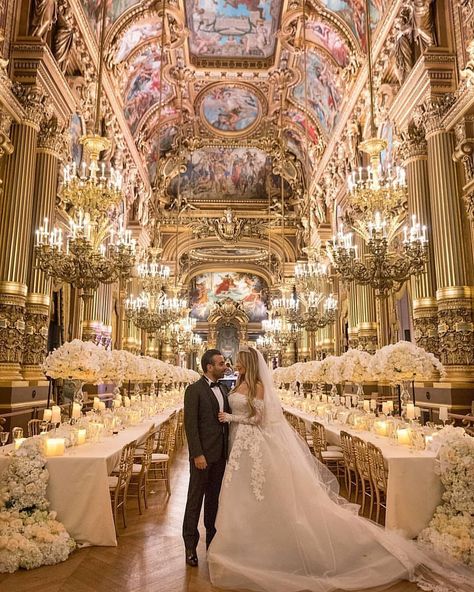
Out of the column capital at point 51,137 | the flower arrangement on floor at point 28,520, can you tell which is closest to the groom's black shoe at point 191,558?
the flower arrangement on floor at point 28,520

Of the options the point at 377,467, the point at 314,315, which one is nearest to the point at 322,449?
the point at 377,467

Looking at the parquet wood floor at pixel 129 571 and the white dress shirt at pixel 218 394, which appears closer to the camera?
the parquet wood floor at pixel 129 571

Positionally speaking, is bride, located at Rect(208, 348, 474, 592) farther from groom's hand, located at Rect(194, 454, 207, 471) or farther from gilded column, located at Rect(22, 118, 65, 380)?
gilded column, located at Rect(22, 118, 65, 380)

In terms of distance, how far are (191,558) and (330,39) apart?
1577cm

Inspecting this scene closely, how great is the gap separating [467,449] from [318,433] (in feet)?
11.2

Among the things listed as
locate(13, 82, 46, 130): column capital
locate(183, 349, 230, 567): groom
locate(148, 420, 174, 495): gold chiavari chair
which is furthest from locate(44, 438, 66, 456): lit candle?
locate(13, 82, 46, 130): column capital

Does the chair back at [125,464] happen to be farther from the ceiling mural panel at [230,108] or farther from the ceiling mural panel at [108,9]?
the ceiling mural panel at [230,108]

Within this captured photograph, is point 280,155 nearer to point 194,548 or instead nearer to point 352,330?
point 352,330

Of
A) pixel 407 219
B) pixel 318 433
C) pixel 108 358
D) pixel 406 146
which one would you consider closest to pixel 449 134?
pixel 406 146

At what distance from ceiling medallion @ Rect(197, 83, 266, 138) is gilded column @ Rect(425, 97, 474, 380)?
12195 millimetres

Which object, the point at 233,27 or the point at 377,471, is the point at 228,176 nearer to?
the point at 233,27

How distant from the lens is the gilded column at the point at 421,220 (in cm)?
988

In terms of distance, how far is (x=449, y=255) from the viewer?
9.51m

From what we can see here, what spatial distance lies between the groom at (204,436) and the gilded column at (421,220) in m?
6.51
